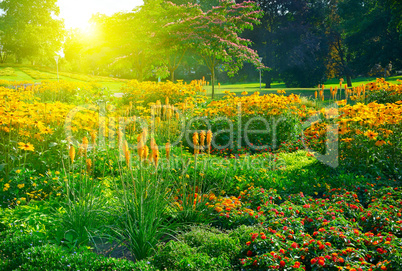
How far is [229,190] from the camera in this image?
450 centimetres

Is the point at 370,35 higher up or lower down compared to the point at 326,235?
higher up

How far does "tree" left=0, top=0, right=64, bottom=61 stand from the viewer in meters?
34.8

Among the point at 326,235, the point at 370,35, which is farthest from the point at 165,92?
the point at 370,35

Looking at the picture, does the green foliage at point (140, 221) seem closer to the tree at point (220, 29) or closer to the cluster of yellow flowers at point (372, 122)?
the cluster of yellow flowers at point (372, 122)

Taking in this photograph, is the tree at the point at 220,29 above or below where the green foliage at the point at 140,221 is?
above

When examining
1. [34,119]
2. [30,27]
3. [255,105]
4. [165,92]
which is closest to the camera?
[34,119]

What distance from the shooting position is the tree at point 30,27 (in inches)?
1372

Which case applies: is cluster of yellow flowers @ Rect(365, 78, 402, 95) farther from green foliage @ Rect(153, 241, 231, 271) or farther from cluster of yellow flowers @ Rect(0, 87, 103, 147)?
green foliage @ Rect(153, 241, 231, 271)

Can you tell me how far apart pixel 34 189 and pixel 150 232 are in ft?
6.54

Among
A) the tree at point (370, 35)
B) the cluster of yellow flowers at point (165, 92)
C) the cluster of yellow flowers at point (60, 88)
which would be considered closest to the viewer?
the cluster of yellow flowers at point (165, 92)

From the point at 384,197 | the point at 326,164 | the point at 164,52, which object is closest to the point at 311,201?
the point at 384,197

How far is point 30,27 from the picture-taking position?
34094 millimetres

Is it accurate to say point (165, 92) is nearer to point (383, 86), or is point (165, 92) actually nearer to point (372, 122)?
point (383, 86)

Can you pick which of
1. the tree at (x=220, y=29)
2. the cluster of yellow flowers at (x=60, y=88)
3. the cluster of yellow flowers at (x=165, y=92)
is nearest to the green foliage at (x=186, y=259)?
the cluster of yellow flowers at (x=165, y=92)
